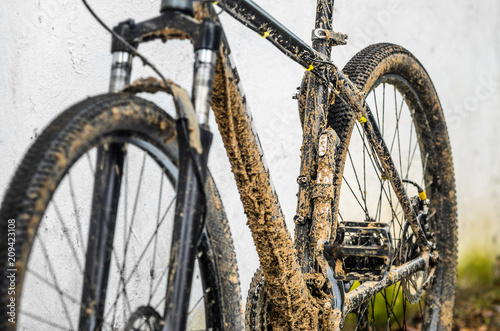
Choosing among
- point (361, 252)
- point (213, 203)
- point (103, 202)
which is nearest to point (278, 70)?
point (361, 252)

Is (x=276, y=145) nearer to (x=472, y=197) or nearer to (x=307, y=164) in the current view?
(x=307, y=164)

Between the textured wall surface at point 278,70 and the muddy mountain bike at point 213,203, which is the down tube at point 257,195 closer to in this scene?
the muddy mountain bike at point 213,203

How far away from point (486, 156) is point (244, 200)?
218 centimetres

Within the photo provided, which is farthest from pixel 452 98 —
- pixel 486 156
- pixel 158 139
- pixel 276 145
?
pixel 158 139

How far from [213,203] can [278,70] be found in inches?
38.8

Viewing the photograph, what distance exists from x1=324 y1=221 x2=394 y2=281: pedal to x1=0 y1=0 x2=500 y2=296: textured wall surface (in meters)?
0.56

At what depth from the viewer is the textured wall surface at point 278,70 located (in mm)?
1108

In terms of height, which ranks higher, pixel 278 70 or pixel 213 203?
pixel 278 70

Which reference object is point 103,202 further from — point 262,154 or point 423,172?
point 423,172

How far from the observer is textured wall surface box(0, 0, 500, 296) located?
1108mm

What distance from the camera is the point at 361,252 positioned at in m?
0.98

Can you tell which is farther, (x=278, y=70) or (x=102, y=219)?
(x=278, y=70)

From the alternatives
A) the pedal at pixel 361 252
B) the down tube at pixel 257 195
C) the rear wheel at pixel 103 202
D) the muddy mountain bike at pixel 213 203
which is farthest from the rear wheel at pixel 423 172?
the rear wheel at pixel 103 202

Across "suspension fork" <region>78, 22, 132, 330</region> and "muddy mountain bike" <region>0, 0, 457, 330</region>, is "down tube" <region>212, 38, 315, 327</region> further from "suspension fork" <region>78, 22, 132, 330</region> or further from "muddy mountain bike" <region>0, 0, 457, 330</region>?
"suspension fork" <region>78, 22, 132, 330</region>
